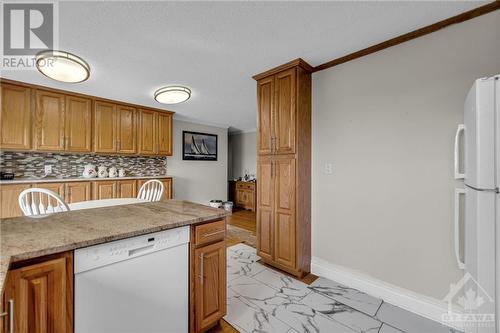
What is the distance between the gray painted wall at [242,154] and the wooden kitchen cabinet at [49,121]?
4280 millimetres

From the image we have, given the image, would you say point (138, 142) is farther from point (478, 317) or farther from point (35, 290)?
point (478, 317)

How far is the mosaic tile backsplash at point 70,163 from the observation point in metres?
3.12

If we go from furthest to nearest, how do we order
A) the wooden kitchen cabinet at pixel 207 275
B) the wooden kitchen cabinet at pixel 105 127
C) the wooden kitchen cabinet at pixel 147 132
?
1. the wooden kitchen cabinet at pixel 147 132
2. the wooden kitchen cabinet at pixel 105 127
3. the wooden kitchen cabinet at pixel 207 275

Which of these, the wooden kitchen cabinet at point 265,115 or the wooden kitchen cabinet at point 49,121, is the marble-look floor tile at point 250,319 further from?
the wooden kitchen cabinet at point 49,121

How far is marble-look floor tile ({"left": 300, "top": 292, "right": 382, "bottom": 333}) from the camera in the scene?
1608mm

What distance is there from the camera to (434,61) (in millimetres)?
1727

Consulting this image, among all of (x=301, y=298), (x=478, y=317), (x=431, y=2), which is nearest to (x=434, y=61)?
(x=431, y=2)

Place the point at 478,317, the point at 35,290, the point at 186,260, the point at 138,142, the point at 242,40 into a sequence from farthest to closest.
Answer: the point at 138,142 < the point at 242,40 < the point at 186,260 < the point at 478,317 < the point at 35,290

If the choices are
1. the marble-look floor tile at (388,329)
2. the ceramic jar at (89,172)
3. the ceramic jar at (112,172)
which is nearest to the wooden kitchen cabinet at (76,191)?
the ceramic jar at (89,172)

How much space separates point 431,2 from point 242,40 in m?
1.40

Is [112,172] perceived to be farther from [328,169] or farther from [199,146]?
[328,169]

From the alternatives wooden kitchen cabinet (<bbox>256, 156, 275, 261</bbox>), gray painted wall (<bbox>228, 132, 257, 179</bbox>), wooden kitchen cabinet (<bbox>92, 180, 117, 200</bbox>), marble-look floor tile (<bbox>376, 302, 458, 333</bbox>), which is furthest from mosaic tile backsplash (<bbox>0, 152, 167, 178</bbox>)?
marble-look floor tile (<bbox>376, 302, 458, 333</bbox>)

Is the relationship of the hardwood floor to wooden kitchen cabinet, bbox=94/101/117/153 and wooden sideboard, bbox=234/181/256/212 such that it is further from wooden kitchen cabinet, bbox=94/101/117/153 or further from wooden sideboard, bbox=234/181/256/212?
wooden kitchen cabinet, bbox=94/101/117/153

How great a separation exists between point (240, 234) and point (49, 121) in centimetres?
341
